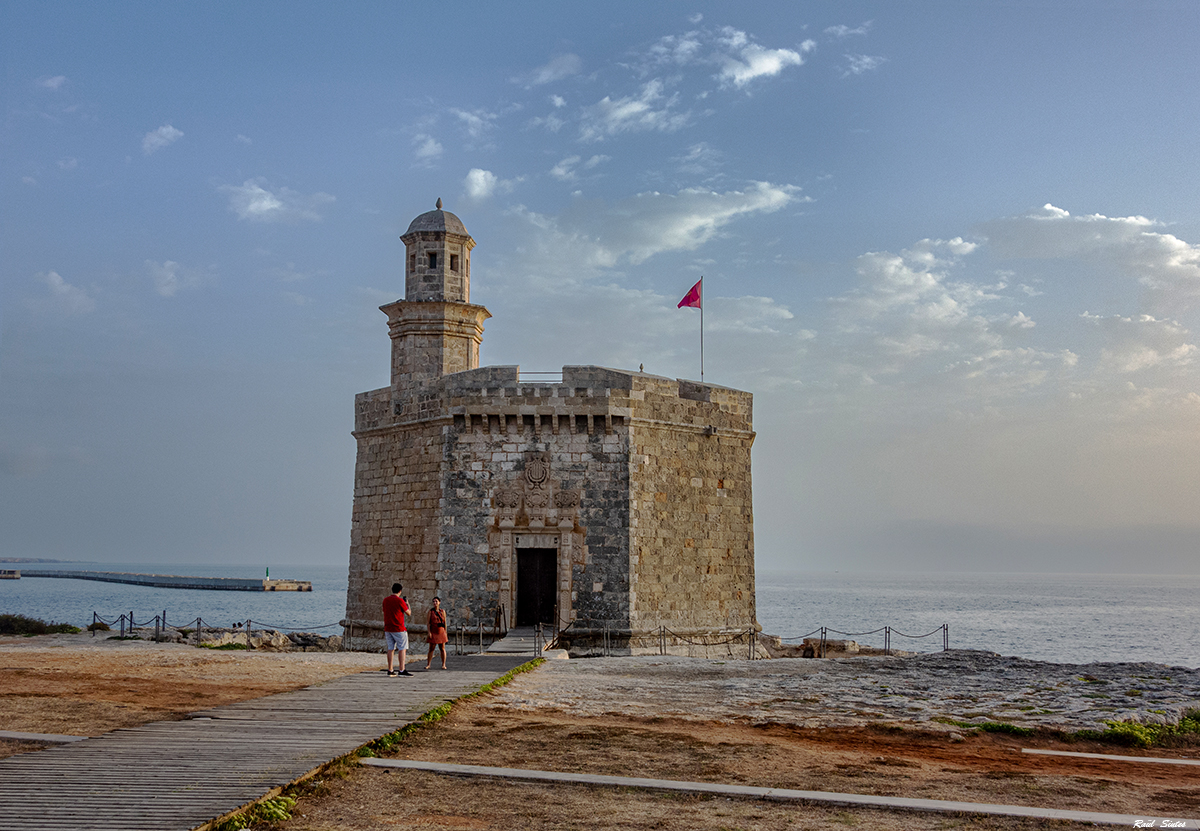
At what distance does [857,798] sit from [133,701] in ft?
28.0

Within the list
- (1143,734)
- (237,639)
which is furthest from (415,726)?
(237,639)

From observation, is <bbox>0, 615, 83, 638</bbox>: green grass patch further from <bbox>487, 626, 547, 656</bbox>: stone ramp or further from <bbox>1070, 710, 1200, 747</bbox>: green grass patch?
<bbox>1070, 710, 1200, 747</bbox>: green grass patch

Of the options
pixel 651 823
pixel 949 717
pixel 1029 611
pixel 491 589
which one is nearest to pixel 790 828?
pixel 651 823

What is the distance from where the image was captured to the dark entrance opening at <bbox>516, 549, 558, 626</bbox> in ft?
70.2

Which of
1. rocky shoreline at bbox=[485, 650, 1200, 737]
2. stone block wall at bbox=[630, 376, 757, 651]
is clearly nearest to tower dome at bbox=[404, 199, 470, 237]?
stone block wall at bbox=[630, 376, 757, 651]

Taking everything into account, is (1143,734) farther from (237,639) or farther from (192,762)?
(237,639)

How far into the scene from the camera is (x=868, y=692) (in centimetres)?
1280

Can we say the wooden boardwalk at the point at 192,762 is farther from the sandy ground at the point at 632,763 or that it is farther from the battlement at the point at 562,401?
the battlement at the point at 562,401

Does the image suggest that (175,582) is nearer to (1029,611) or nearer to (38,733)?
(1029,611)

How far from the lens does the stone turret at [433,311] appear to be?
24078 millimetres

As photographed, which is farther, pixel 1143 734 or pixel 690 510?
pixel 690 510

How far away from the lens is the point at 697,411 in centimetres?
2288

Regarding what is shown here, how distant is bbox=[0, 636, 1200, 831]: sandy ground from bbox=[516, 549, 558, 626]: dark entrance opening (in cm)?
813

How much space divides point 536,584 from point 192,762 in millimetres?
14667
